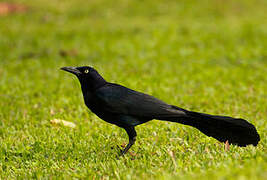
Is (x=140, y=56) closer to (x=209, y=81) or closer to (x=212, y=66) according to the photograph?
(x=212, y=66)

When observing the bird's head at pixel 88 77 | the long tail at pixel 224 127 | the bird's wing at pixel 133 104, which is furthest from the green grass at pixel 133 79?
the bird's head at pixel 88 77

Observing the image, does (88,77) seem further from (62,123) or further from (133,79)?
(133,79)

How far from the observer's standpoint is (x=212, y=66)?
10203 mm

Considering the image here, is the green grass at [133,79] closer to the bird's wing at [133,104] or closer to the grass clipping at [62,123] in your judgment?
the grass clipping at [62,123]

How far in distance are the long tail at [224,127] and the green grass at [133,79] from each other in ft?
0.38

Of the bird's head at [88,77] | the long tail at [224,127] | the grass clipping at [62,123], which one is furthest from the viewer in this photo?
the grass clipping at [62,123]

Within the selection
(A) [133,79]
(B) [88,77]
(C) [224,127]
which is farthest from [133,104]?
(A) [133,79]

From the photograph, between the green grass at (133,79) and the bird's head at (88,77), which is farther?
the bird's head at (88,77)

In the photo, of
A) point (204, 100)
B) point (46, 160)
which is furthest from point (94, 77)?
point (204, 100)

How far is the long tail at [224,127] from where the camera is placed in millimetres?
3863

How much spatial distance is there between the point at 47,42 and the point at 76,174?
33.0 ft

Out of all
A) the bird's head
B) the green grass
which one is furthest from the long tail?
the bird's head

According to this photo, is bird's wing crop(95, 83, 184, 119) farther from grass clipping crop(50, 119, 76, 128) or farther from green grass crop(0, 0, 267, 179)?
grass clipping crop(50, 119, 76, 128)

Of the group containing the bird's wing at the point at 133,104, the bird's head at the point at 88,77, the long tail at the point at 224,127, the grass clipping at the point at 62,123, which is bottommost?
the grass clipping at the point at 62,123
